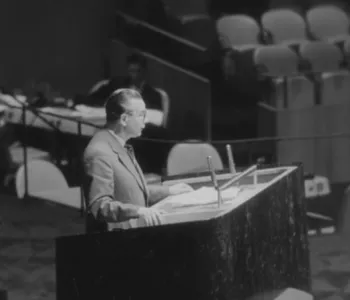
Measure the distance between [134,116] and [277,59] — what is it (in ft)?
15.2

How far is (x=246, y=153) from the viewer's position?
24.3ft

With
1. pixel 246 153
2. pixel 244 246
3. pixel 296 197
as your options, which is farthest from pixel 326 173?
pixel 244 246

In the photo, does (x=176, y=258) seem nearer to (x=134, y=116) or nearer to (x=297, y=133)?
(x=134, y=116)

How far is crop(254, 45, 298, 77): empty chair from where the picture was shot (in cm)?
789

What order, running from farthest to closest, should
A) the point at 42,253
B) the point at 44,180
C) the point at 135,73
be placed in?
the point at 135,73 < the point at 44,180 < the point at 42,253

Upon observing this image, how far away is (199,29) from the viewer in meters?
8.10

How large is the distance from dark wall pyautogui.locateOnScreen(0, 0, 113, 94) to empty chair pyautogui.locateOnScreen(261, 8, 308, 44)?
4.50ft

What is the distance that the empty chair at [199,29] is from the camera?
8.09 meters

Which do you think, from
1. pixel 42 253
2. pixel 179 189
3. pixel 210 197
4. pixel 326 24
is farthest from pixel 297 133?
pixel 210 197

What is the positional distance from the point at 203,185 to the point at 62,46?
513 centimetres

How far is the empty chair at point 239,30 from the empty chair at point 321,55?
42cm

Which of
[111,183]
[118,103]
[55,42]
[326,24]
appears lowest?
[111,183]

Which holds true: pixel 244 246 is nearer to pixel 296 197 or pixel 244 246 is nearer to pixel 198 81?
pixel 296 197

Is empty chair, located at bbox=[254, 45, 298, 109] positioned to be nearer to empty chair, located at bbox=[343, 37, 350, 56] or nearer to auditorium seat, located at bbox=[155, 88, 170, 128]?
empty chair, located at bbox=[343, 37, 350, 56]
